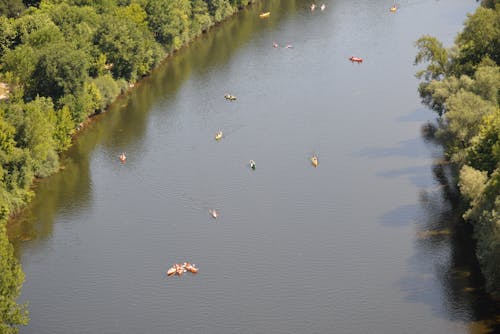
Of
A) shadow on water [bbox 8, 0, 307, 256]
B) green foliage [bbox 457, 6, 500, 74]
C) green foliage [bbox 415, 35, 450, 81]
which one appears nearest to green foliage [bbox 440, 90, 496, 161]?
green foliage [bbox 457, 6, 500, 74]

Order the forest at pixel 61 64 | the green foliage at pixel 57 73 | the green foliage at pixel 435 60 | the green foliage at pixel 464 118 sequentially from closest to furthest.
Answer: the green foliage at pixel 464 118 < the forest at pixel 61 64 < the green foliage at pixel 435 60 < the green foliage at pixel 57 73

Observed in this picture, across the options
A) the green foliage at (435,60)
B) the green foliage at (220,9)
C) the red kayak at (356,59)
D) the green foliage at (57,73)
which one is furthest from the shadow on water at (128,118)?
the green foliage at (435,60)

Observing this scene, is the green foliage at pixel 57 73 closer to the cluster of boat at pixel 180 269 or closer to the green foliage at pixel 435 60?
the cluster of boat at pixel 180 269

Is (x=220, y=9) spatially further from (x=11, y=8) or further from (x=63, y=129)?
(x=63, y=129)

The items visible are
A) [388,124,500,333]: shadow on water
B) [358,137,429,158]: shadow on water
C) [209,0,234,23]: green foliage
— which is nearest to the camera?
[388,124,500,333]: shadow on water

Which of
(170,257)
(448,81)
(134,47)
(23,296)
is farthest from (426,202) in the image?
(134,47)

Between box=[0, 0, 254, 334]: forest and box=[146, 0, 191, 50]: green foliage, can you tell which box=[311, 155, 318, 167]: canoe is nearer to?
box=[0, 0, 254, 334]: forest
